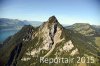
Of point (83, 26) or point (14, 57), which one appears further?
point (83, 26)

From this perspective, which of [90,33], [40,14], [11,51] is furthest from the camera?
[90,33]

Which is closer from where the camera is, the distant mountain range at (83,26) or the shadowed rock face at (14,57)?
the distant mountain range at (83,26)

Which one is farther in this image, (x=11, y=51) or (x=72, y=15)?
(x=11, y=51)

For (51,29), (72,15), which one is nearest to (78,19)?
(72,15)

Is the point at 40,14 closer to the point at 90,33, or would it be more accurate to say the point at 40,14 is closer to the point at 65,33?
the point at 65,33

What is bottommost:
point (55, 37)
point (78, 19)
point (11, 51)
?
point (11, 51)

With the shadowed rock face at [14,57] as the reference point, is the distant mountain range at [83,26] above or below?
above

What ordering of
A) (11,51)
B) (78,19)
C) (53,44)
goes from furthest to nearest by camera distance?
(11,51) < (53,44) < (78,19)

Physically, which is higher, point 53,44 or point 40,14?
point 40,14

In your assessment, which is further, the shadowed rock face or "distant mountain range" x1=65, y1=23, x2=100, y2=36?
the shadowed rock face

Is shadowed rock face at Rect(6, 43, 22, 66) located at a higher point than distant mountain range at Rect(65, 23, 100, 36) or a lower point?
lower

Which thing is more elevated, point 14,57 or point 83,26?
point 83,26
